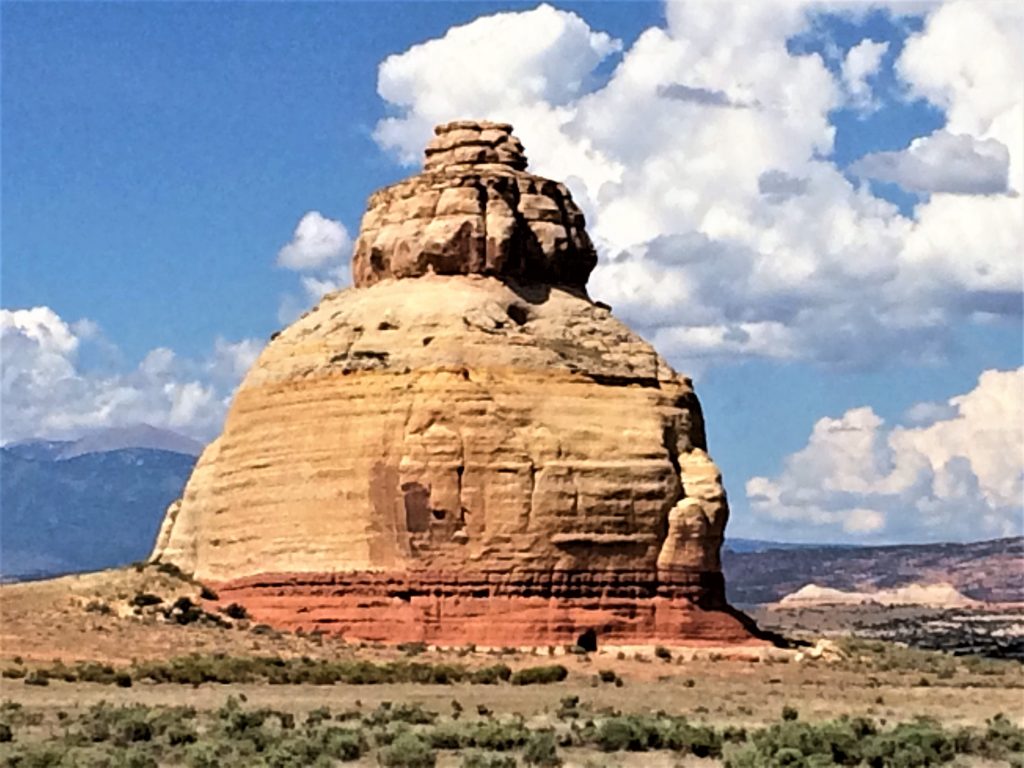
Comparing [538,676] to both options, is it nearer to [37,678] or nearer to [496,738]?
[37,678]

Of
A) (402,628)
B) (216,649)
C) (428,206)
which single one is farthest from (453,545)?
(428,206)

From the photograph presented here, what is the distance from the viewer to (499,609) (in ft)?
175

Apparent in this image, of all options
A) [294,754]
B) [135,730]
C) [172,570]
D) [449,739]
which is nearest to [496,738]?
[449,739]

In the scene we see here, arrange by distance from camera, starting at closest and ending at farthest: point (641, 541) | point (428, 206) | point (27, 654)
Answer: point (27, 654) → point (641, 541) → point (428, 206)

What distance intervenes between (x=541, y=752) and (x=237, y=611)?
26.4 meters

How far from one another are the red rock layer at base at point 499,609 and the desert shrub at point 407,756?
21575mm

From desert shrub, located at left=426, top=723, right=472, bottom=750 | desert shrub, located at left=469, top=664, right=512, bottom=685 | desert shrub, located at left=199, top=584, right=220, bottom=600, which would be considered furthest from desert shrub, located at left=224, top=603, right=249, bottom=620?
desert shrub, located at left=426, top=723, right=472, bottom=750

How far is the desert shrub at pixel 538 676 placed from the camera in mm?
47281

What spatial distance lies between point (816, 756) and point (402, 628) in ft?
77.4

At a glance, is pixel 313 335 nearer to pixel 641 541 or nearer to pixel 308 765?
pixel 641 541

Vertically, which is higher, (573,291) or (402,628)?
(573,291)

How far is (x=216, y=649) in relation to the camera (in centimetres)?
5175

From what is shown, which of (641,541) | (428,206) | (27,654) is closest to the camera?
(27,654)

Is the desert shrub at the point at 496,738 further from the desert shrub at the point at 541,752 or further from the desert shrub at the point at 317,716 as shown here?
the desert shrub at the point at 317,716
